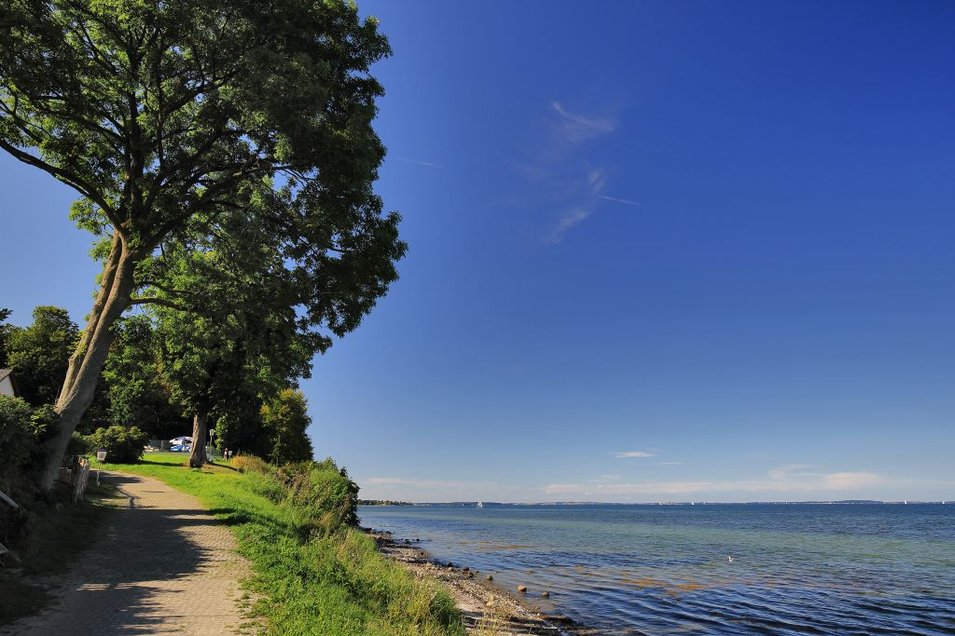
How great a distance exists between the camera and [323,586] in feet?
37.0

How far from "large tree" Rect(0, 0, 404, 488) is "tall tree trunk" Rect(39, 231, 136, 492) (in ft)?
0.15

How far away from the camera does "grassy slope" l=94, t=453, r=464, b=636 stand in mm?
9156

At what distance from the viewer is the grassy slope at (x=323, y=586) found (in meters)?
9.16

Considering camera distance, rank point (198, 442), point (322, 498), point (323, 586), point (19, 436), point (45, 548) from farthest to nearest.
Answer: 1. point (198, 442)
2. point (322, 498)
3. point (19, 436)
4. point (45, 548)
5. point (323, 586)

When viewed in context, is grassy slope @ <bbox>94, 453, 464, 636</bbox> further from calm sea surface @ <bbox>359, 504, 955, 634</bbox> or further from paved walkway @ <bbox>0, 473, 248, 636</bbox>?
calm sea surface @ <bbox>359, 504, 955, 634</bbox>

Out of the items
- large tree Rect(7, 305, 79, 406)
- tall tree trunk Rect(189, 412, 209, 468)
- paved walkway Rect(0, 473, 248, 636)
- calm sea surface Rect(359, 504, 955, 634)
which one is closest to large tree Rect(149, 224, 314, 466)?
paved walkway Rect(0, 473, 248, 636)

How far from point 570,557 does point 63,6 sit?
38822 millimetres

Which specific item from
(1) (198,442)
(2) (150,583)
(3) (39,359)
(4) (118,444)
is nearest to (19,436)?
(2) (150,583)

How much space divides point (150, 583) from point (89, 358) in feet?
30.9

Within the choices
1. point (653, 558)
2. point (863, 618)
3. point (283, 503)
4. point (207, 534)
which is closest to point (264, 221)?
point (207, 534)

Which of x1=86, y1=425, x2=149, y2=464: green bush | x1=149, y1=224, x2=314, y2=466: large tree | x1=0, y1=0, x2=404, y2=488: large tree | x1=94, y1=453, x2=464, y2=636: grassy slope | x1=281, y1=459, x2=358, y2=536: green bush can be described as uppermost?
x1=0, y1=0, x2=404, y2=488: large tree

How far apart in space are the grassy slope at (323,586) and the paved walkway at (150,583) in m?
0.58

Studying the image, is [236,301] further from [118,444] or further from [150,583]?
[118,444]

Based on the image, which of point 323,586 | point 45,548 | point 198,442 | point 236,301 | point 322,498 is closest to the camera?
point 323,586
